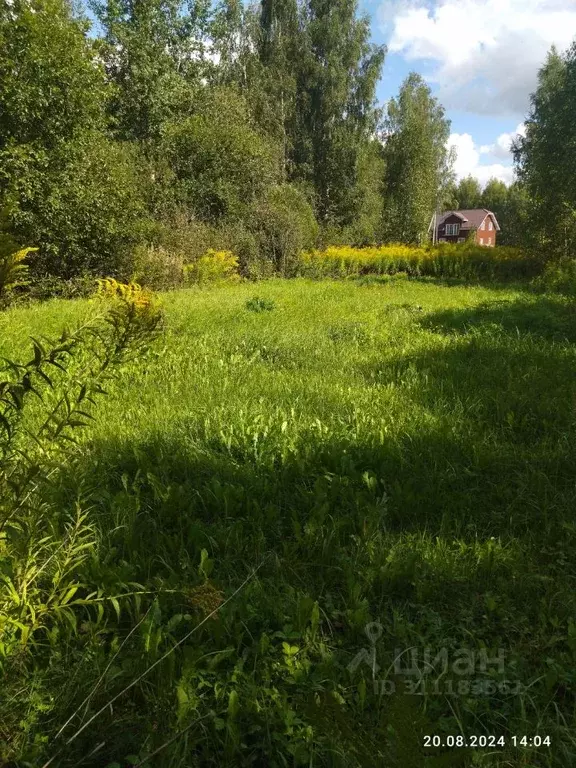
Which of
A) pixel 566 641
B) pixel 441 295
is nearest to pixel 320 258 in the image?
pixel 441 295

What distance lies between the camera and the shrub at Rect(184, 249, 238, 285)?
13.5m

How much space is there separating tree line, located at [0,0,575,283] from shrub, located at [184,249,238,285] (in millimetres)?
563

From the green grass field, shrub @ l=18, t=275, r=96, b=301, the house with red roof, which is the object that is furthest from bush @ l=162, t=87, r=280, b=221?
the house with red roof

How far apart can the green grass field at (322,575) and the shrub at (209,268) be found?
9.74m

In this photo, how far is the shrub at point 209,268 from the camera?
532 inches

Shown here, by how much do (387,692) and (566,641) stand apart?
25.8 inches

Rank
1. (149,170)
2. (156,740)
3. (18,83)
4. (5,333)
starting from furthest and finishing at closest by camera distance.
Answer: (149,170)
(18,83)
(5,333)
(156,740)

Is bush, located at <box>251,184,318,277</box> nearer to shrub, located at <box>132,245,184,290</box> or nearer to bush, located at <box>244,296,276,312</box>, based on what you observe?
shrub, located at <box>132,245,184,290</box>

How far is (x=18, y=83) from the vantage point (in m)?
10.1

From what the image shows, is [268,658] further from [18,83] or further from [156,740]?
[18,83]

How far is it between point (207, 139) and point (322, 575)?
60.5 feet

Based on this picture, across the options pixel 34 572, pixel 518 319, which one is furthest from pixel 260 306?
pixel 34 572

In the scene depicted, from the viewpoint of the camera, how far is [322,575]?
201 centimetres

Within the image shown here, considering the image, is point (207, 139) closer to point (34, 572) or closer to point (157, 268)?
point (157, 268)
